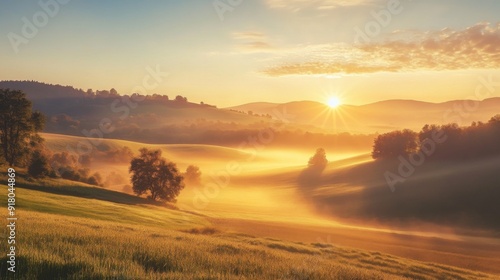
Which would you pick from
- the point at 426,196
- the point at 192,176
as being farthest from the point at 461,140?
the point at 192,176

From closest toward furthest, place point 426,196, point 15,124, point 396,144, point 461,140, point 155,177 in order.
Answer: point 15,124 < point 426,196 < point 155,177 < point 461,140 < point 396,144

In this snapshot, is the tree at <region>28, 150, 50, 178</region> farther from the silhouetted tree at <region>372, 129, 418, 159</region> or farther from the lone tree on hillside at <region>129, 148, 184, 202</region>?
the silhouetted tree at <region>372, 129, 418, 159</region>

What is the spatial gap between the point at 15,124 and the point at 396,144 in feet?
269

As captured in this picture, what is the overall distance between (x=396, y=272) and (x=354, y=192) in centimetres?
5726

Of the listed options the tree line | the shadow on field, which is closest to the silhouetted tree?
the tree line

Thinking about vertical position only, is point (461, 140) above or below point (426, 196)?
above

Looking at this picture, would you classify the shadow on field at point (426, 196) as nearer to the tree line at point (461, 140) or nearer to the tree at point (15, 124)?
the tree line at point (461, 140)

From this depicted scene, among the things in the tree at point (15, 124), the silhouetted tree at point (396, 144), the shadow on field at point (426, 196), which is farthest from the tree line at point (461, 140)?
the tree at point (15, 124)

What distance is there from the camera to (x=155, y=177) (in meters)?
69.4

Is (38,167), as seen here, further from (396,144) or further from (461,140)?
(461,140)

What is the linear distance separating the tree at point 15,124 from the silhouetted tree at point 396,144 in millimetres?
78455

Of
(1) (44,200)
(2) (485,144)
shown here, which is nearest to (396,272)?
(1) (44,200)

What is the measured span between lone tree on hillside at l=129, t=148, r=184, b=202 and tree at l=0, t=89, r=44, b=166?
59.3 ft

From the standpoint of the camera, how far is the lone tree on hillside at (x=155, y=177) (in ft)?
226
